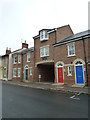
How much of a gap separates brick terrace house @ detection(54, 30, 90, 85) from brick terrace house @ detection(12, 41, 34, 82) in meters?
7.62

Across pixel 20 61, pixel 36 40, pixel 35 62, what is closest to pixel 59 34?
pixel 36 40

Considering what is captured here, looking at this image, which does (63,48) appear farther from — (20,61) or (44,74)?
(20,61)

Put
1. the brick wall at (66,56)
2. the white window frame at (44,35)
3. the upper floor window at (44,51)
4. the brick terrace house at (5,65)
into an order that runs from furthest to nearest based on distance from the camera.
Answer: the brick terrace house at (5,65)
the white window frame at (44,35)
the upper floor window at (44,51)
the brick wall at (66,56)

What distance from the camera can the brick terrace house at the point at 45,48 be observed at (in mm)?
20745

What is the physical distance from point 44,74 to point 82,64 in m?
11.0

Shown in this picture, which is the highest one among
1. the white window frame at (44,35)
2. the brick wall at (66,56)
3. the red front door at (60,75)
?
the white window frame at (44,35)

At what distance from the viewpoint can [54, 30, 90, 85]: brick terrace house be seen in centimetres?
1550

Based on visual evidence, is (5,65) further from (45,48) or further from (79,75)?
(79,75)

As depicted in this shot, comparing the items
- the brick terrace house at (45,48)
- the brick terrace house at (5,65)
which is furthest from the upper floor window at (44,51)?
the brick terrace house at (5,65)

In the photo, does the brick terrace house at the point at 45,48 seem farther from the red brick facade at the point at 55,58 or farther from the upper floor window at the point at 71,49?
the upper floor window at the point at 71,49

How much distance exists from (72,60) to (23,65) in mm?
13928

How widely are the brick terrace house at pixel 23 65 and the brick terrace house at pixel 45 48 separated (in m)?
1.57

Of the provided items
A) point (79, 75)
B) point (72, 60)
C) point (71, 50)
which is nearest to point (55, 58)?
point (71, 50)

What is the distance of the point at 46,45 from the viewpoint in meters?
21.7
